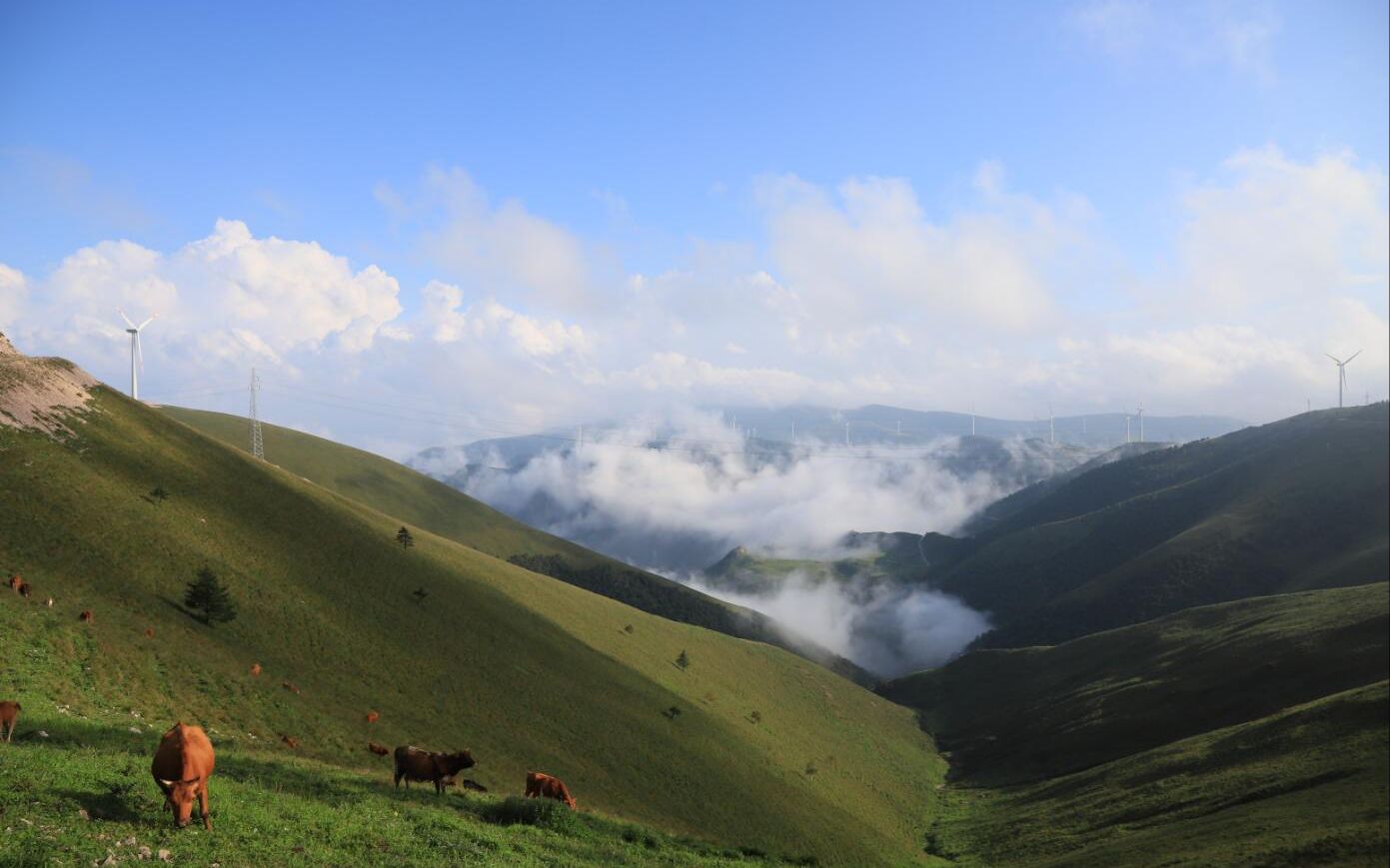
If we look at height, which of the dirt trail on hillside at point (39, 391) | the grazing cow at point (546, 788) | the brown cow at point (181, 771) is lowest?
the grazing cow at point (546, 788)

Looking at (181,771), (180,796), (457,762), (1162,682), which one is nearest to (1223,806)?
(457,762)

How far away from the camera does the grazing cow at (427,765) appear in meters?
30.7

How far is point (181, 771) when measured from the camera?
18.6 m

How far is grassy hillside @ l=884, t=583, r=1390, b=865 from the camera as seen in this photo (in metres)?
43.5

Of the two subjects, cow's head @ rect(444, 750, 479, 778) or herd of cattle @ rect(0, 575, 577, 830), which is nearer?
herd of cattle @ rect(0, 575, 577, 830)

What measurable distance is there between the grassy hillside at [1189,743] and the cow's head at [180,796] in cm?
4363

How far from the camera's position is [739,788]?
65875mm

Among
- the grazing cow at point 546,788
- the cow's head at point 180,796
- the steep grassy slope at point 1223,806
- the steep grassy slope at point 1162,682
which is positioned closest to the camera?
the cow's head at point 180,796

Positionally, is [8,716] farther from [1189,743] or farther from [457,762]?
[1189,743]

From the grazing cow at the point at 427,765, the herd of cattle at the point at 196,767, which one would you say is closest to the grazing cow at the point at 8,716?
the herd of cattle at the point at 196,767

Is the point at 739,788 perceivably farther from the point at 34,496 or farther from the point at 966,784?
the point at 34,496

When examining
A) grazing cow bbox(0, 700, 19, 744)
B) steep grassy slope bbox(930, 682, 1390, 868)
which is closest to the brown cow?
grazing cow bbox(0, 700, 19, 744)

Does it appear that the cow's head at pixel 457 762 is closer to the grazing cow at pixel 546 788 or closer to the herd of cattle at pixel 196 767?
the herd of cattle at pixel 196 767

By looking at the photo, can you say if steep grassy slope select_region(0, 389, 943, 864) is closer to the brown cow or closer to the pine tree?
the pine tree
